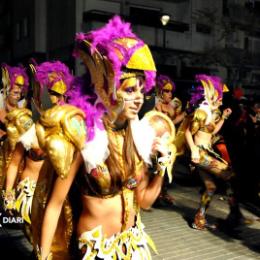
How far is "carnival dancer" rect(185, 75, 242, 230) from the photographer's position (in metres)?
5.50

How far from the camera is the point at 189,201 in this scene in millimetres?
7270

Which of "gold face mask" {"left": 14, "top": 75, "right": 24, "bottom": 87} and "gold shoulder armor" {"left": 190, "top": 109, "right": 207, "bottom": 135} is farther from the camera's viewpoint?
"gold face mask" {"left": 14, "top": 75, "right": 24, "bottom": 87}

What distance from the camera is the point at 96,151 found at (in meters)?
2.09

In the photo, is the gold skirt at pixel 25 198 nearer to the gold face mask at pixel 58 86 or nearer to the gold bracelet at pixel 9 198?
the gold bracelet at pixel 9 198

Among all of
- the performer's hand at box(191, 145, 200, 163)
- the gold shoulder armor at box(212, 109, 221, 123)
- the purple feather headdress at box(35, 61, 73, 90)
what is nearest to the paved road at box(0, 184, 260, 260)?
the performer's hand at box(191, 145, 200, 163)

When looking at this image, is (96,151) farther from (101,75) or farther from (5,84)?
(5,84)

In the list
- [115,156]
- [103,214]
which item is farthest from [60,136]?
[103,214]

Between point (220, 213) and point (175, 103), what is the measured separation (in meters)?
2.75

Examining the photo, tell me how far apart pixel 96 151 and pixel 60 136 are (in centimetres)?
25

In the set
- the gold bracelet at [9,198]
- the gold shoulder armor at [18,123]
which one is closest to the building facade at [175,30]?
the gold shoulder armor at [18,123]

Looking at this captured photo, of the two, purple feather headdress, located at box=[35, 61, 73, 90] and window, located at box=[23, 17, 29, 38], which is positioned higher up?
window, located at box=[23, 17, 29, 38]

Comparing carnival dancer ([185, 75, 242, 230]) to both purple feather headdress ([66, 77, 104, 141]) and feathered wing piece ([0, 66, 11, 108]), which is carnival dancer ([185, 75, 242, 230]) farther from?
purple feather headdress ([66, 77, 104, 141])

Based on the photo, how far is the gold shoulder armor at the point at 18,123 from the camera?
3907 mm

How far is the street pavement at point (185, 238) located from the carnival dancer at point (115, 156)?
7.21ft
